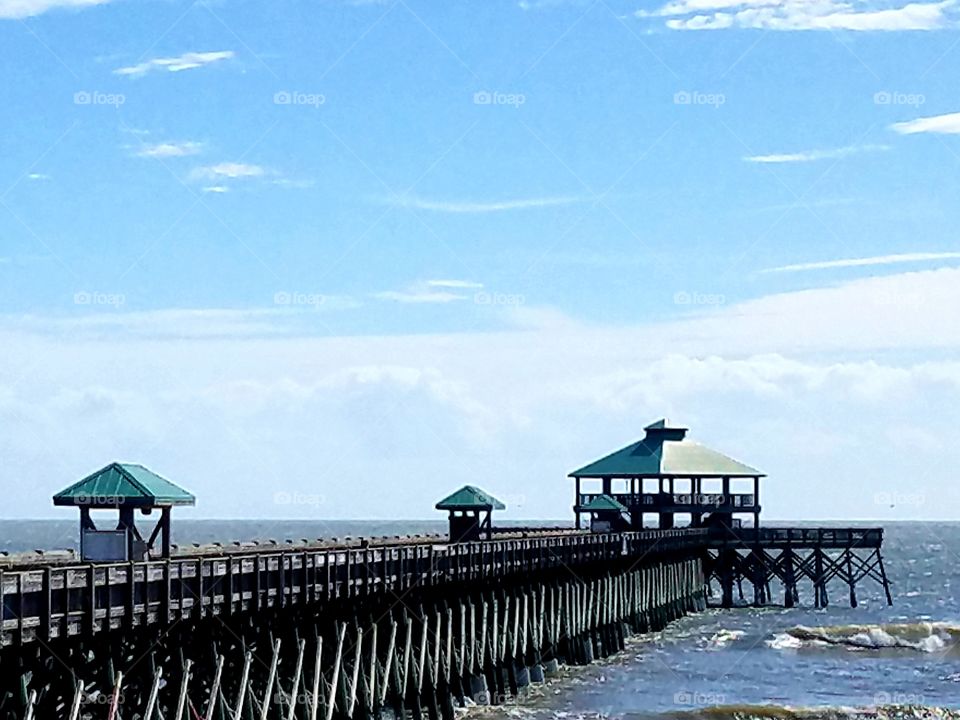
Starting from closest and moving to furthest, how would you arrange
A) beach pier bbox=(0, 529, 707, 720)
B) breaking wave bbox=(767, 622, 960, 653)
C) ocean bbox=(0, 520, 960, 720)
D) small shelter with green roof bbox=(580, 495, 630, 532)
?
beach pier bbox=(0, 529, 707, 720), ocean bbox=(0, 520, 960, 720), breaking wave bbox=(767, 622, 960, 653), small shelter with green roof bbox=(580, 495, 630, 532)

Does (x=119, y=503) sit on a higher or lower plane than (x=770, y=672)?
higher

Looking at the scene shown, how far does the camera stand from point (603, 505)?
78438 mm

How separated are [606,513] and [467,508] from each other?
2680 cm

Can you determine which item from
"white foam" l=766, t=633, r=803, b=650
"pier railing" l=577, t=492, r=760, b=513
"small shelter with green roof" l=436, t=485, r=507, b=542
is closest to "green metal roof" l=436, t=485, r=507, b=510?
"small shelter with green roof" l=436, t=485, r=507, b=542

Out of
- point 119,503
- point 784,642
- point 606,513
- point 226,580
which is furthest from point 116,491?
point 606,513

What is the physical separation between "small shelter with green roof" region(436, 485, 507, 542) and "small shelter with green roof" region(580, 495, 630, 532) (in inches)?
801

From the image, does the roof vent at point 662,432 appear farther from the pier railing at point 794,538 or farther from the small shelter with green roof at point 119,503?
the small shelter with green roof at point 119,503

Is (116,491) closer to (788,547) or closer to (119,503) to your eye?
(119,503)

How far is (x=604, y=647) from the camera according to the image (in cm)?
6006

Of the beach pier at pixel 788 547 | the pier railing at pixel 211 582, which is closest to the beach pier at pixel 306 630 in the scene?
the pier railing at pixel 211 582

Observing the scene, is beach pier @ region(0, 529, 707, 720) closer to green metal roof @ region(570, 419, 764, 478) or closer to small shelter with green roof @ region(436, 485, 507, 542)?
small shelter with green roof @ region(436, 485, 507, 542)

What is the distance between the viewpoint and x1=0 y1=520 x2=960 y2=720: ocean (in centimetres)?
4738

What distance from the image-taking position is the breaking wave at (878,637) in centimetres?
6838

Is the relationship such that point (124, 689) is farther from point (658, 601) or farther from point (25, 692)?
point (658, 601)
